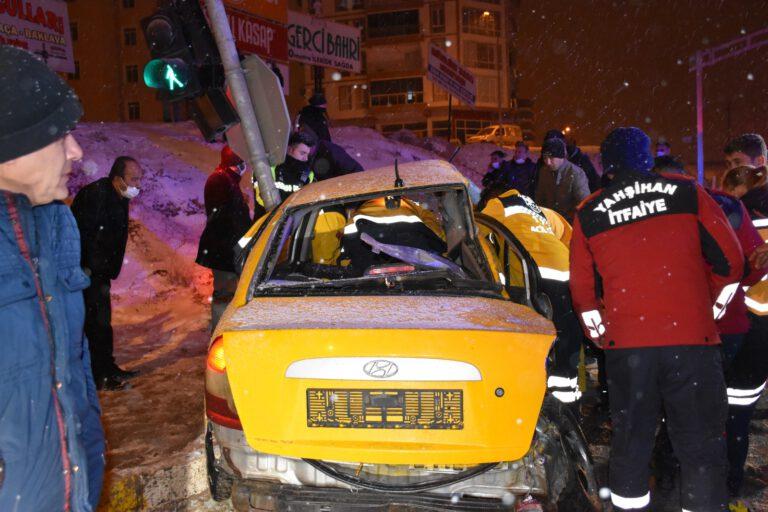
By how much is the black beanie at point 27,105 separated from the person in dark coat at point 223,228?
476 cm

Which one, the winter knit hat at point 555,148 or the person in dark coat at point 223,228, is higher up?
the winter knit hat at point 555,148

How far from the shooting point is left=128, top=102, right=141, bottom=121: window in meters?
46.3

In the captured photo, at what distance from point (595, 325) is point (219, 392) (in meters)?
1.92

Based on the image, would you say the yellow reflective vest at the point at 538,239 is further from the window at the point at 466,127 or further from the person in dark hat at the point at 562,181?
the window at the point at 466,127

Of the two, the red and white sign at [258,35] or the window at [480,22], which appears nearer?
the red and white sign at [258,35]

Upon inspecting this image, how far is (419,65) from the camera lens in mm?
48469

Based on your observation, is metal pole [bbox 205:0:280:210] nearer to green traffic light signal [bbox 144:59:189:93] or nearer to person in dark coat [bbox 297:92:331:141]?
green traffic light signal [bbox 144:59:189:93]

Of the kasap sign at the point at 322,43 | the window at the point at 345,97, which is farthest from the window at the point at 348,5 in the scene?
the kasap sign at the point at 322,43

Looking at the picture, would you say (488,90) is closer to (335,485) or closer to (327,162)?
(327,162)

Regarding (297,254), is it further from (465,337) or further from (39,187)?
(39,187)

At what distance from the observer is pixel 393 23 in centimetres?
4872

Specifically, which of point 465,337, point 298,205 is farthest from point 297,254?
point 465,337

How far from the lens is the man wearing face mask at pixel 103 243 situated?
216 inches

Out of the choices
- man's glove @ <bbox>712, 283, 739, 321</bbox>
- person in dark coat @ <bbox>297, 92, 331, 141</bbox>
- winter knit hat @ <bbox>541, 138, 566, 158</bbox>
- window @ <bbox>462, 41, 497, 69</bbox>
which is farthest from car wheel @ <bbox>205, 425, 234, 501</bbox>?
window @ <bbox>462, 41, 497, 69</bbox>
